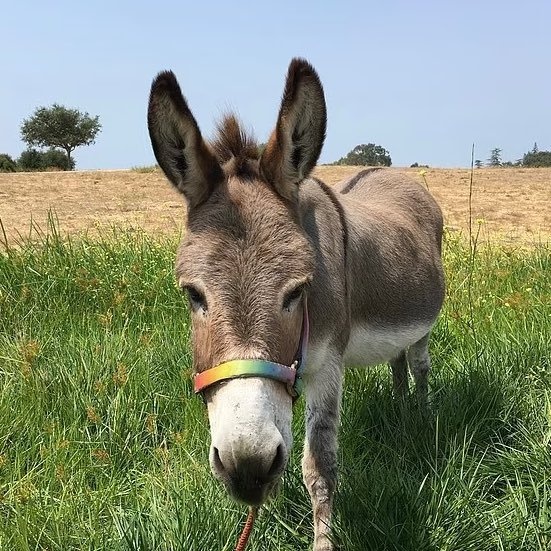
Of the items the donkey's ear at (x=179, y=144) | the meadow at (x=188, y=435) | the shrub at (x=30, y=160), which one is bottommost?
the meadow at (x=188, y=435)

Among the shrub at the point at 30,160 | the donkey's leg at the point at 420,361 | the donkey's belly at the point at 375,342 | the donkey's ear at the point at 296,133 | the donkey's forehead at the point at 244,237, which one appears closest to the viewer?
the donkey's forehead at the point at 244,237

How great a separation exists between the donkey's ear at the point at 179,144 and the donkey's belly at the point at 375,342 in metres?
1.16

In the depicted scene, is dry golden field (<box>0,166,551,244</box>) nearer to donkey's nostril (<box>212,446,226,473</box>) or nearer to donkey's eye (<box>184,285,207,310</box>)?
donkey's eye (<box>184,285,207,310</box>)

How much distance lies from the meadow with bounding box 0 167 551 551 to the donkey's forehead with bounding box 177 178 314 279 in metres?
1.05

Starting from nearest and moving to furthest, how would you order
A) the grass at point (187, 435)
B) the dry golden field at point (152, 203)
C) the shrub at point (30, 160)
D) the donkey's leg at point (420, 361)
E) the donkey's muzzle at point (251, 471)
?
1. the donkey's muzzle at point (251, 471)
2. the grass at point (187, 435)
3. the donkey's leg at point (420, 361)
4. the dry golden field at point (152, 203)
5. the shrub at point (30, 160)

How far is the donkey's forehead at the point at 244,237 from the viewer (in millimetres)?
1925

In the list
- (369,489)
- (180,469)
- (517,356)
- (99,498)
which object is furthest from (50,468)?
(517,356)

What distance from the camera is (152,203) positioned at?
12.5 meters

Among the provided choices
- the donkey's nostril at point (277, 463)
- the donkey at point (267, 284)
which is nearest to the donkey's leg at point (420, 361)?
the donkey at point (267, 284)

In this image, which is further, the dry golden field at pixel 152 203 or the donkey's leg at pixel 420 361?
the dry golden field at pixel 152 203

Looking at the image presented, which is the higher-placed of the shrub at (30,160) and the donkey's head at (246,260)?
the shrub at (30,160)

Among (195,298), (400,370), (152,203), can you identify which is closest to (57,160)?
(152,203)

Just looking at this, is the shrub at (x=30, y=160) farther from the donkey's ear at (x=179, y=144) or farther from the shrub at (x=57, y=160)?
the donkey's ear at (x=179, y=144)

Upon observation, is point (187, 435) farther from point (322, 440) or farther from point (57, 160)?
point (57, 160)
